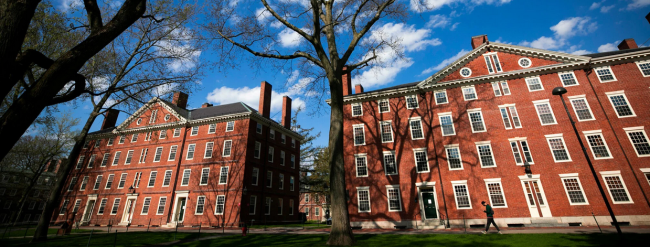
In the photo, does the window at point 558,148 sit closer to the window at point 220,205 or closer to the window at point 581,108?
the window at point 581,108

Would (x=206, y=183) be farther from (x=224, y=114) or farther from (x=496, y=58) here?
(x=496, y=58)

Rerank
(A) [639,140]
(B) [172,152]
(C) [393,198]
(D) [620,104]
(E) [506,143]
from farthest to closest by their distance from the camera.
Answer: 1. (B) [172,152]
2. (C) [393,198]
3. (E) [506,143]
4. (D) [620,104]
5. (A) [639,140]

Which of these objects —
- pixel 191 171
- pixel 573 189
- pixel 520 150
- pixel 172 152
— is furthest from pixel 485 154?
pixel 172 152

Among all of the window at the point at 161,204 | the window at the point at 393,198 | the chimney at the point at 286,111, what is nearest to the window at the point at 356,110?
the window at the point at 393,198

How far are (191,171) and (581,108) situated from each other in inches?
1412

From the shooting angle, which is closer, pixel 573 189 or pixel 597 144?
pixel 573 189

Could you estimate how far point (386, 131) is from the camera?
77.2ft

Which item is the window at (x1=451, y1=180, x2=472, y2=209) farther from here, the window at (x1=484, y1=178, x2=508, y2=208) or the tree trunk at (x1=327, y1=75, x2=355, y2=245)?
the tree trunk at (x1=327, y1=75, x2=355, y2=245)

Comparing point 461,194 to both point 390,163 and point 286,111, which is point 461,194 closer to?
point 390,163

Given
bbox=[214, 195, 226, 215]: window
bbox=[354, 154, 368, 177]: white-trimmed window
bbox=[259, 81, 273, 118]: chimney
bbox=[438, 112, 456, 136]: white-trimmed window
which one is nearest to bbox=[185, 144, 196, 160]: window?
bbox=[214, 195, 226, 215]: window

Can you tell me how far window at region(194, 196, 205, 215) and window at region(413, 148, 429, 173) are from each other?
21393mm

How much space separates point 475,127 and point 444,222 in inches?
312

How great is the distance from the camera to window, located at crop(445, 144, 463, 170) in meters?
20.8

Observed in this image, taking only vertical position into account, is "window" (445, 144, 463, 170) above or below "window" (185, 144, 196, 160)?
below
